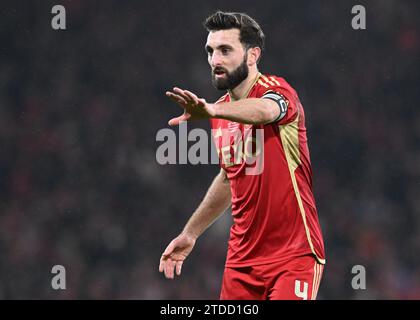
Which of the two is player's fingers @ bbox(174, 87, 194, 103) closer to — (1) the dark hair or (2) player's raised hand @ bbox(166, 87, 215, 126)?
(2) player's raised hand @ bbox(166, 87, 215, 126)

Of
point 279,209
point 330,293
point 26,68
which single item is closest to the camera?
point 279,209

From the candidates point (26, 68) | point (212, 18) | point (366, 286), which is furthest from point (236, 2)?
point (212, 18)

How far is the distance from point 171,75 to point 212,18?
20.7ft

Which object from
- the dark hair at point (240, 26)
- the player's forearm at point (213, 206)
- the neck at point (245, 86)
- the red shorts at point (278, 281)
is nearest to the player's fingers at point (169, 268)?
the player's forearm at point (213, 206)

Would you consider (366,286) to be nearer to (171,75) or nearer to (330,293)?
(330,293)

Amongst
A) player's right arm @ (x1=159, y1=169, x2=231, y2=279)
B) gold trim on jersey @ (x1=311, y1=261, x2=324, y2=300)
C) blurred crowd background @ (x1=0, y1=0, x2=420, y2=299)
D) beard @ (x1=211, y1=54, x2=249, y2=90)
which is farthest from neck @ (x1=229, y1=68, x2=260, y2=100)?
blurred crowd background @ (x1=0, y1=0, x2=420, y2=299)

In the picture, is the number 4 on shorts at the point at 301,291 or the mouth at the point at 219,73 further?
→ the mouth at the point at 219,73

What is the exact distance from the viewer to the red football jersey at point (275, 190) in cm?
413

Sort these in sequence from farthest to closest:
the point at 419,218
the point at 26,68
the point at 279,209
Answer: the point at 26,68 < the point at 419,218 < the point at 279,209

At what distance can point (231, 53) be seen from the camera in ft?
14.1

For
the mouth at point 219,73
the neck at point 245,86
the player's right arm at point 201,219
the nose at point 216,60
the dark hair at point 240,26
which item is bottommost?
the player's right arm at point 201,219

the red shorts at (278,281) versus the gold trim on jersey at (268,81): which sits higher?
the gold trim on jersey at (268,81)

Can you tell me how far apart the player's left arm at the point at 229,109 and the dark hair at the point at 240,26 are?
479 mm

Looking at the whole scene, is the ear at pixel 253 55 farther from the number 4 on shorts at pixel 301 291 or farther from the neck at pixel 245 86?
the number 4 on shorts at pixel 301 291
